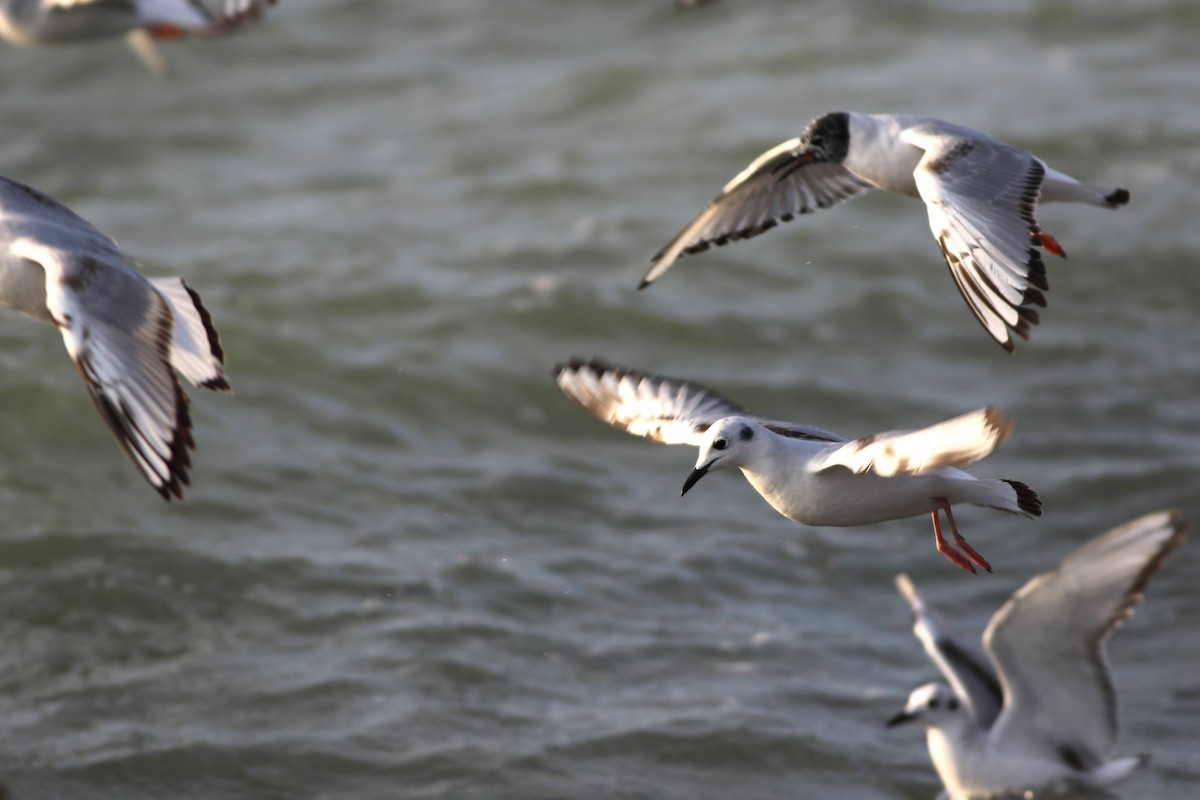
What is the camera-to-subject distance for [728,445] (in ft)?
16.0

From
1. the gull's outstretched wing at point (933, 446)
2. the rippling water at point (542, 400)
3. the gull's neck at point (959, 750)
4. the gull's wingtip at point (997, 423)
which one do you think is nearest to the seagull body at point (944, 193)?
the gull's outstretched wing at point (933, 446)

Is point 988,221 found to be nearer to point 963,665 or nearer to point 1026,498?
point 1026,498

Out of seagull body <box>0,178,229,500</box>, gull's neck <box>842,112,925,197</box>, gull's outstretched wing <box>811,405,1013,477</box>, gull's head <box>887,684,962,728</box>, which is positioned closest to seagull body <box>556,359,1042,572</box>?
gull's outstretched wing <box>811,405,1013,477</box>

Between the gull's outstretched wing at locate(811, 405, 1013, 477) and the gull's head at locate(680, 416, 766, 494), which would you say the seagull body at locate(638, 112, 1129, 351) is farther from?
the gull's head at locate(680, 416, 766, 494)

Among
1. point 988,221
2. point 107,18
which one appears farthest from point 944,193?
point 107,18

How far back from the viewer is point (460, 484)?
9.48 m

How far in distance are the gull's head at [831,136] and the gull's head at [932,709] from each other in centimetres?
206

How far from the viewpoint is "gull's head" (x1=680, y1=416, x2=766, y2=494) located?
488cm

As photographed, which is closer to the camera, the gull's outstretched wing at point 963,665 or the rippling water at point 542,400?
the gull's outstretched wing at point 963,665

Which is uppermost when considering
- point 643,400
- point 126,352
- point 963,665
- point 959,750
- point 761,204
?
point 126,352

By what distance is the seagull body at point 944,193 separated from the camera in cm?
496

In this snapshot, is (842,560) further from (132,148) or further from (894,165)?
(132,148)

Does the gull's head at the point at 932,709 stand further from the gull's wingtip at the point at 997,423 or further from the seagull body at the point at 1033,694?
the gull's wingtip at the point at 997,423

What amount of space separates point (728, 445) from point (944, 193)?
3.68 feet
